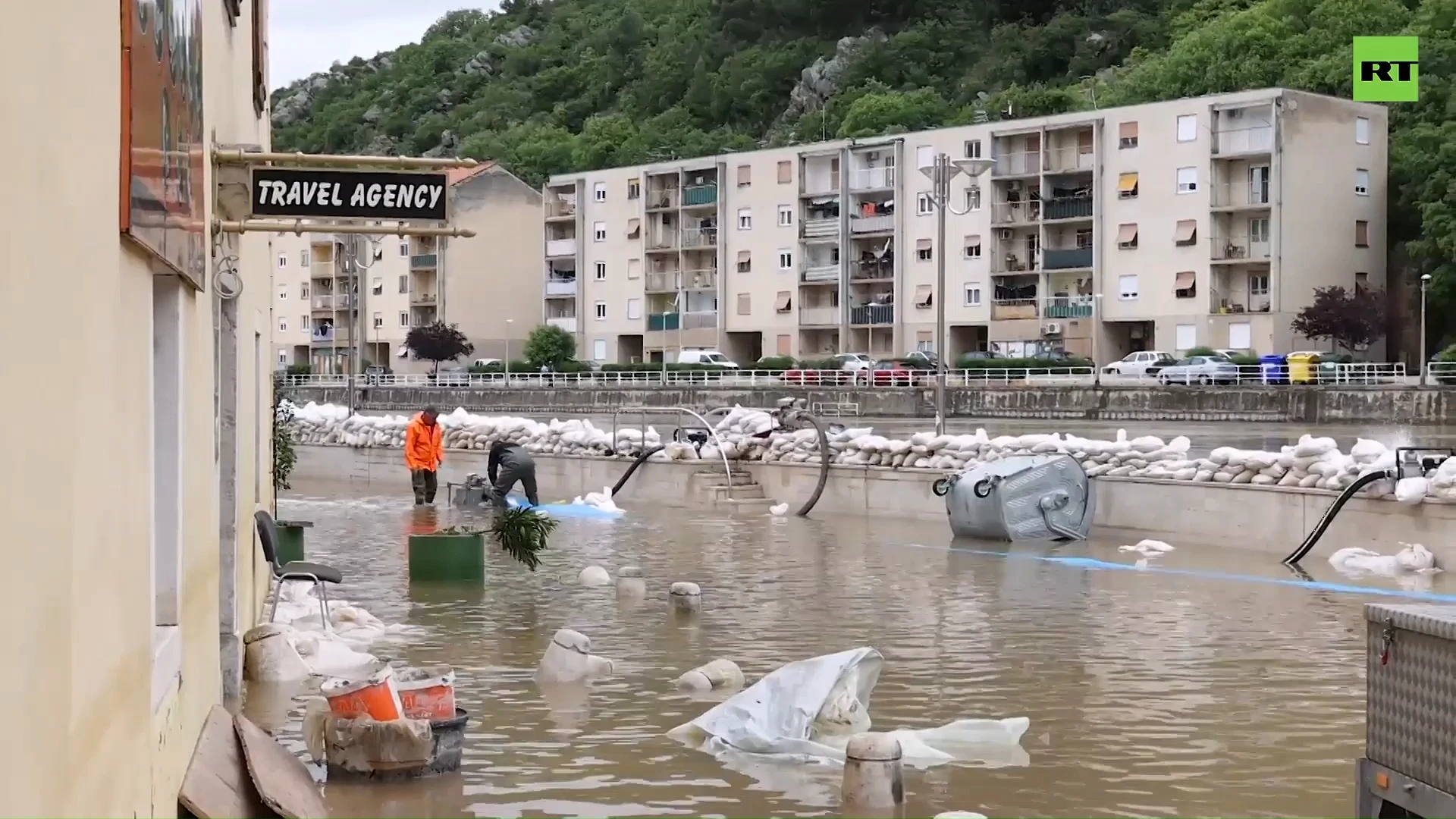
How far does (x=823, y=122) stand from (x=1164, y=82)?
27664mm

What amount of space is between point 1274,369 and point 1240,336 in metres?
9.97

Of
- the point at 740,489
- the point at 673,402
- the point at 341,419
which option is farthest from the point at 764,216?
the point at 740,489

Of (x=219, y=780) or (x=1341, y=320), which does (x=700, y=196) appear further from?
(x=219, y=780)

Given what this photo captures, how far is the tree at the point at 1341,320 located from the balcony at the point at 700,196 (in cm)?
2946

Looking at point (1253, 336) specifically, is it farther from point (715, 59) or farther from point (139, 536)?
point (715, 59)

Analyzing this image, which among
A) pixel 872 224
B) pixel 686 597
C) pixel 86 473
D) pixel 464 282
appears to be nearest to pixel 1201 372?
pixel 872 224

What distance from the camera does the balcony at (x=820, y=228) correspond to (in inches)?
2990

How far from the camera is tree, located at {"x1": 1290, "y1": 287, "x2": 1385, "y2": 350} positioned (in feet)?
193

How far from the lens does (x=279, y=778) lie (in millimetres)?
6527

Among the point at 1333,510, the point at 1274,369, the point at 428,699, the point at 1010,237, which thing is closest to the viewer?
the point at 428,699

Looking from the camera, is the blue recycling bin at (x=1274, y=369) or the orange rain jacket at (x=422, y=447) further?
the blue recycling bin at (x=1274, y=369)

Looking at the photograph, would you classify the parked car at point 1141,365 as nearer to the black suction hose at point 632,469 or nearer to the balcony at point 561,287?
the black suction hose at point 632,469

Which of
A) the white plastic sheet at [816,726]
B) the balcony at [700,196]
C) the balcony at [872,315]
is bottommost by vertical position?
the white plastic sheet at [816,726]

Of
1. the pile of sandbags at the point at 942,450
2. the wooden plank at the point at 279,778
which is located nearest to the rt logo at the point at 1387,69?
the pile of sandbags at the point at 942,450
